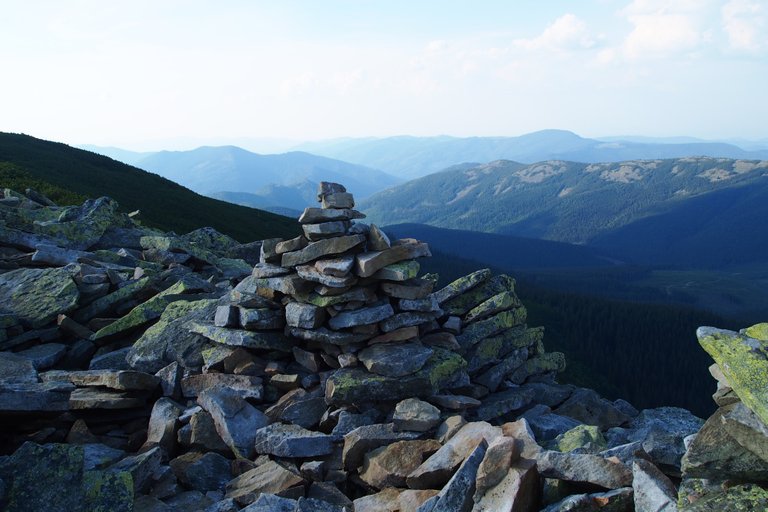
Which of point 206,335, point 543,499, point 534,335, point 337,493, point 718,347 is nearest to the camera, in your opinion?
point 718,347

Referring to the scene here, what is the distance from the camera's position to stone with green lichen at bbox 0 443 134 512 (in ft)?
28.5

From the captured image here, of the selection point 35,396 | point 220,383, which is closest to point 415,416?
point 220,383

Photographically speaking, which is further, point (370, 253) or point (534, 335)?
point (534, 335)

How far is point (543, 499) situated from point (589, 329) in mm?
173831

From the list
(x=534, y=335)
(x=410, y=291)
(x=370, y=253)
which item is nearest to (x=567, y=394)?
(x=534, y=335)

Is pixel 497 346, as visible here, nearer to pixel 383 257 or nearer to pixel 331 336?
pixel 383 257

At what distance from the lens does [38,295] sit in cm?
1850

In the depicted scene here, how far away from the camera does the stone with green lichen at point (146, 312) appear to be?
701 inches

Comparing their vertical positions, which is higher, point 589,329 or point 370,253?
point 370,253

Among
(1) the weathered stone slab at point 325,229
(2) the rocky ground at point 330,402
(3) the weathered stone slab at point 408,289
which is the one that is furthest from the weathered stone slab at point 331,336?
(1) the weathered stone slab at point 325,229

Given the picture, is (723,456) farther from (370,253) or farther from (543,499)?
(370,253)

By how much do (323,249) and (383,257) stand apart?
1653mm

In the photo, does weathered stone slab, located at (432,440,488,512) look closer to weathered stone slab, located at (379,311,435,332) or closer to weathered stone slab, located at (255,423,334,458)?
weathered stone slab, located at (255,423,334,458)

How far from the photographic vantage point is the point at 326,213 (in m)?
15.2
